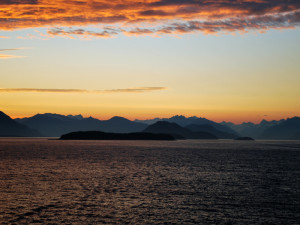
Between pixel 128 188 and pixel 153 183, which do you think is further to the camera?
pixel 153 183

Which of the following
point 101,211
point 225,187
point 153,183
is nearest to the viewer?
point 101,211

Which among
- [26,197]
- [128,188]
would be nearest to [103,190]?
[128,188]

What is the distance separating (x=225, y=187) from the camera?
71.5m

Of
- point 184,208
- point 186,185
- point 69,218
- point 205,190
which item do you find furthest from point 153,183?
point 69,218

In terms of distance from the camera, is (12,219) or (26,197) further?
(26,197)

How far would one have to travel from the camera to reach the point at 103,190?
214ft

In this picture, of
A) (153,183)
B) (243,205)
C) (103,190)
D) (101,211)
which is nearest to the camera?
(101,211)

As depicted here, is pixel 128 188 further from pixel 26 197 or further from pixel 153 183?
pixel 26 197

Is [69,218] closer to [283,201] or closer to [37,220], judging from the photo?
[37,220]

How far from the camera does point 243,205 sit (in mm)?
52781

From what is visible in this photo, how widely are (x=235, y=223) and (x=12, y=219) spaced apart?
27.1 metres

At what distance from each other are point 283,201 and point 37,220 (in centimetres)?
3738

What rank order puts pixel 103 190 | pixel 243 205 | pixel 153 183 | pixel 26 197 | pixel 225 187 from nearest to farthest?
1. pixel 243 205
2. pixel 26 197
3. pixel 103 190
4. pixel 225 187
5. pixel 153 183

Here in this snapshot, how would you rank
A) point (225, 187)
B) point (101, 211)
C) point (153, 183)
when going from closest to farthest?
point (101, 211) → point (225, 187) → point (153, 183)
